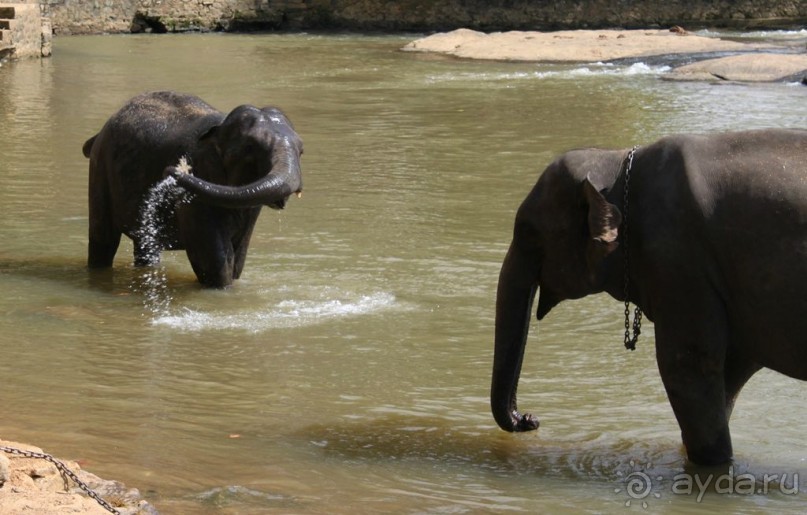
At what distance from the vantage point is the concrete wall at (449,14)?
39594mm

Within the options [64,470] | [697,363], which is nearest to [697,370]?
[697,363]

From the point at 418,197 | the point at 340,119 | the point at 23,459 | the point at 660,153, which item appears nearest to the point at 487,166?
the point at 418,197

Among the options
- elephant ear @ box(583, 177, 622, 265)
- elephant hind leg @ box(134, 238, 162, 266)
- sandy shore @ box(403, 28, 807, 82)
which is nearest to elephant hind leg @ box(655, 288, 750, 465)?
elephant ear @ box(583, 177, 622, 265)

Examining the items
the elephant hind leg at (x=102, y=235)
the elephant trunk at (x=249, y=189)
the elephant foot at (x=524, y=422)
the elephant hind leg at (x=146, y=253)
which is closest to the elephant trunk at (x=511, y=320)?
the elephant foot at (x=524, y=422)

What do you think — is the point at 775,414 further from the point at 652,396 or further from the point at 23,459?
the point at 23,459

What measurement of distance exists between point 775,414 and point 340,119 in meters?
12.7

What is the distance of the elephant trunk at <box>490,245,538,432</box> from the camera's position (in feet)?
20.1

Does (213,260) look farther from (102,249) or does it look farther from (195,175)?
(102,249)

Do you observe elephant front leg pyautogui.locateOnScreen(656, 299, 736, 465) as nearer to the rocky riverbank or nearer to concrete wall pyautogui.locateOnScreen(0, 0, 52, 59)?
the rocky riverbank

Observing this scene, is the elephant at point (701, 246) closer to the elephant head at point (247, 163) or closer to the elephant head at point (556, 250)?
the elephant head at point (556, 250)

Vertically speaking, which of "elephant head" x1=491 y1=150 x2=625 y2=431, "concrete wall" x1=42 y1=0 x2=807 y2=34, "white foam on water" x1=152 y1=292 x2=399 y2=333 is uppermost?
"elephant head" x1=491 y1=150 x2=625 y2=431

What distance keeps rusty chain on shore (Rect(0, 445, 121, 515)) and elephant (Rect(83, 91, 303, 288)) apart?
355 centimetres

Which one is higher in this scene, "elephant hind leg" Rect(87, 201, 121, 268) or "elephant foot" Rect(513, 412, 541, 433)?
"elephant foot" Rect(513, 412, 541, 433)

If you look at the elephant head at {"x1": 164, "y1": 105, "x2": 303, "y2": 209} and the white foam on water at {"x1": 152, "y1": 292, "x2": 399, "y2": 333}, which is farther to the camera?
the white foam on water at {"x1": 152, "y1": 292, "x2": 399, "y2": 333}
